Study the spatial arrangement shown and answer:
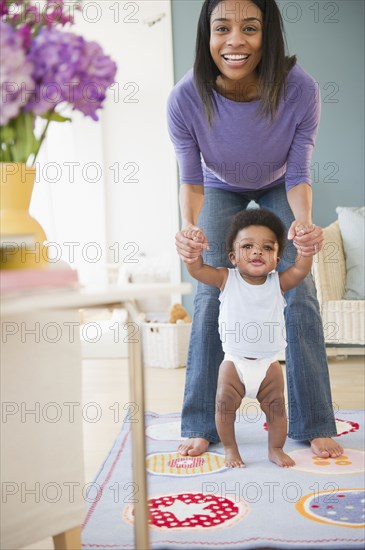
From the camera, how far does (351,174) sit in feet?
12.6

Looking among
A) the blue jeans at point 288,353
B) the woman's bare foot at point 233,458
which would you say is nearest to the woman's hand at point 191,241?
the blue jeans at point 288,353

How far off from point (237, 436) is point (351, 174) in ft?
6.82

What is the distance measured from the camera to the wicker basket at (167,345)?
11.4ft

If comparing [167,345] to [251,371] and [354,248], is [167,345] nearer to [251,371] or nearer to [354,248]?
[354,248]

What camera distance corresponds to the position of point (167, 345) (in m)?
3.50

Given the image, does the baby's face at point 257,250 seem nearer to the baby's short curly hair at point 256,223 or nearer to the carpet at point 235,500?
the baby's short curly hair at point 256,223

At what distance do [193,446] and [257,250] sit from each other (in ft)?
1.83

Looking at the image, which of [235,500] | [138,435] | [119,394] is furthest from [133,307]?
[119,394]

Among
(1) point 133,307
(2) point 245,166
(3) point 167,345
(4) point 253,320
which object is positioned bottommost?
(3) point 167,345

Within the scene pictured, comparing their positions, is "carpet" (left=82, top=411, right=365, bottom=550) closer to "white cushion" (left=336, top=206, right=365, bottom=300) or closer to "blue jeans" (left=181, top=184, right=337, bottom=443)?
"blue jeans" (left=181, top=184, right=337, bottom=443)

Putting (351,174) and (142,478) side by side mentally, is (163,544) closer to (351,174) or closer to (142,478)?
(142,478)

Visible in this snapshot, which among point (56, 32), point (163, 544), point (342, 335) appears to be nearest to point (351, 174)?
point (342, 335)

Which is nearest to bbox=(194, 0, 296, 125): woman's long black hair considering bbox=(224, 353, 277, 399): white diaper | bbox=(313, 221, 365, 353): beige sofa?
bbox=(224, 353, 277, 399): white diaper

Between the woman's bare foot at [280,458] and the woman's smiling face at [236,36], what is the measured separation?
0.96 m
